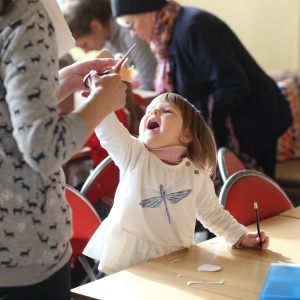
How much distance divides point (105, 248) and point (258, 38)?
398 centimetres

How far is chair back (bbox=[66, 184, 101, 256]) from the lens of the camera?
231 cm

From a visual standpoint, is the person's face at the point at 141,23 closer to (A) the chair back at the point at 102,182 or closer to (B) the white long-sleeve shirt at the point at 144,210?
(A) the chair back at the point at 102,182

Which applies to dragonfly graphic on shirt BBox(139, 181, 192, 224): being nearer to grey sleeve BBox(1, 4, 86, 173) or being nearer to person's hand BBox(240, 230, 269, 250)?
person's hand BBox(240, 230, 269, 250)

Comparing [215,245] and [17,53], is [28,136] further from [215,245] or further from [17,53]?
[215,245]

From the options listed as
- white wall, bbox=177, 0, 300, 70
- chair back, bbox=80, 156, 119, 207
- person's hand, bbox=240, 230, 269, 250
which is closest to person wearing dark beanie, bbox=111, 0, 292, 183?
chair back, bbox=80, 156, 119, 207

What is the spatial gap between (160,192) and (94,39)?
1.99m

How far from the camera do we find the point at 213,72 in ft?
10.9

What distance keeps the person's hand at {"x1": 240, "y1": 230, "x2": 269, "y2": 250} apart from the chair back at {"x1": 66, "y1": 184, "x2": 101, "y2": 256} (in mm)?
550

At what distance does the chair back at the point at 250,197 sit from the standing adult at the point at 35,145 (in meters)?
1.08

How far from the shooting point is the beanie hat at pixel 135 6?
3.37 metres

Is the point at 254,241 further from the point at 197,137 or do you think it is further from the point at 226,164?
the point at 226,164

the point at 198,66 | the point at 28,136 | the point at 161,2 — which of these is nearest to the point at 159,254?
the point at 28,136

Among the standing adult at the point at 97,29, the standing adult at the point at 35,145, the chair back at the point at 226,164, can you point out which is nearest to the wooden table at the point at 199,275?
the standing adult at the point at 35,145

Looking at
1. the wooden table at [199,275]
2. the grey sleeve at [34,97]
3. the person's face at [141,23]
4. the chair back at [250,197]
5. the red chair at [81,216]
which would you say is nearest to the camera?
the grey sleeve at [34,97]
